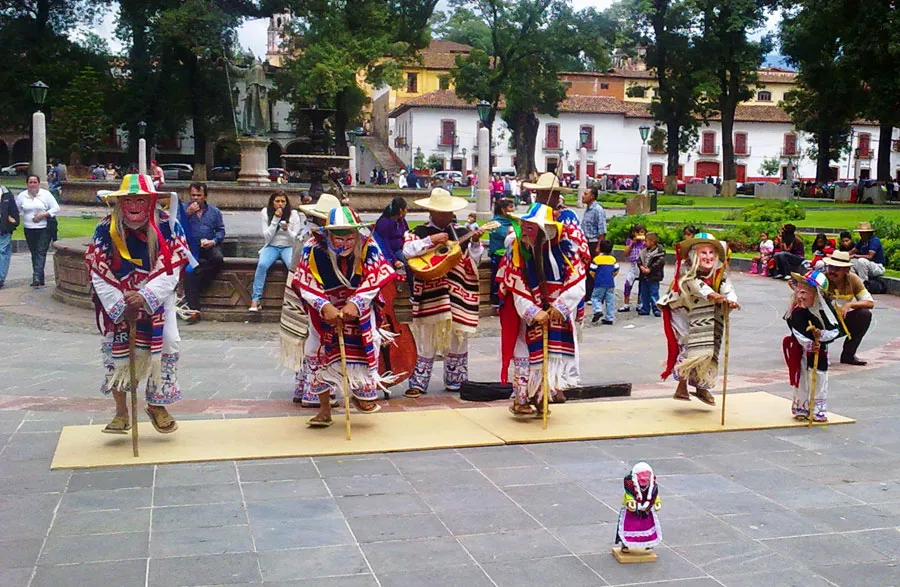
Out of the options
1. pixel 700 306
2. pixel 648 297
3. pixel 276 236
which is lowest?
pixel 648 297

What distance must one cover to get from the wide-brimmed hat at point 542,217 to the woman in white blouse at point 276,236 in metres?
5.15

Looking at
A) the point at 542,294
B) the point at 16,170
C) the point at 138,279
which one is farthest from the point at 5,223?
the point at 16,170

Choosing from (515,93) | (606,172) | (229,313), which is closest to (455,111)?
(606,172)

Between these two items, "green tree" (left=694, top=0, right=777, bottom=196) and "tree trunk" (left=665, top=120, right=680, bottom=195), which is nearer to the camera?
"green tree" (left=694, top=0, right=777, bottom=196)

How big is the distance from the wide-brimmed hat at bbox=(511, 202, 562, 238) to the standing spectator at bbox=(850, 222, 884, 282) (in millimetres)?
9459

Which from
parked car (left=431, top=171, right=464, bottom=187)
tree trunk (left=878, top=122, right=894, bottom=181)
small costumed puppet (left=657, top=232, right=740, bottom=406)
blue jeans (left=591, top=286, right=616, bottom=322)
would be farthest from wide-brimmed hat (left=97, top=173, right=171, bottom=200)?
parked car (left=431, top=171, right=464, bottom=187)

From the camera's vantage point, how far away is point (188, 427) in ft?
25.5

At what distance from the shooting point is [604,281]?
14055mm

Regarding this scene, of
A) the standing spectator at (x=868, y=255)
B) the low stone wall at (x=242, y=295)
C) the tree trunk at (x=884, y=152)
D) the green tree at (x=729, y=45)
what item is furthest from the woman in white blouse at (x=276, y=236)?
the green tree at (x=729, y=45)

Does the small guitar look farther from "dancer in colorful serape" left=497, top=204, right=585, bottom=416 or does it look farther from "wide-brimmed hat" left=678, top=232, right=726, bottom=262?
"wide-brimmed hat" left=678, top=232, right=726, bottom=262

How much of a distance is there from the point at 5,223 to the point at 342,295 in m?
9.69

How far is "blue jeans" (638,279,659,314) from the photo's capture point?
14.8 meters

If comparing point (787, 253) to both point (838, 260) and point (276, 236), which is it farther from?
point (276, 236)

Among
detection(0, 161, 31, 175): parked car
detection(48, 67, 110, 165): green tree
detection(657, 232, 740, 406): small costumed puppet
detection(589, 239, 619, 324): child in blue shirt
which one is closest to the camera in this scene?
detection(657, 232, 740, 406): small costumed puppet
